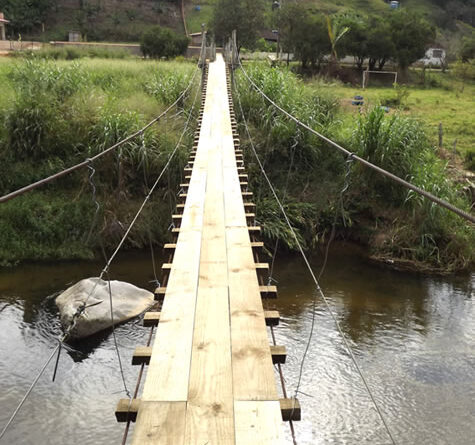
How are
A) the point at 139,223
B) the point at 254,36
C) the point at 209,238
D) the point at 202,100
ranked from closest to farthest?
the point at 209,238, the point at 139,223, the point at 202,100, the point at 254,36

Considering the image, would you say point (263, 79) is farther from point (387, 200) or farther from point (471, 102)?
point (471, 102)

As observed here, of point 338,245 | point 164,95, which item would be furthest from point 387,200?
point 164,95

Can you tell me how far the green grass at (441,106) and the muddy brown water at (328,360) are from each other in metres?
3.83

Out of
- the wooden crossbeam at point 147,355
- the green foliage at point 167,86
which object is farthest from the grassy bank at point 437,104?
the wooden crossbeam at point 147,355

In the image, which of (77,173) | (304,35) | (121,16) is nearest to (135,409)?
(77,173)

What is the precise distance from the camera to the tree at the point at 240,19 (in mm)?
21000

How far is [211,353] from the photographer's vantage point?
6.58 feet

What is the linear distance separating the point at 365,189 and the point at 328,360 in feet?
12.4

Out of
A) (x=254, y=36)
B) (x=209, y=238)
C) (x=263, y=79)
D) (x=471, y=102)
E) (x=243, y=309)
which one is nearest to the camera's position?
(x=243, y=309)

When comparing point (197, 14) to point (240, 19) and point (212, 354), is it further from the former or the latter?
point (212, 354)

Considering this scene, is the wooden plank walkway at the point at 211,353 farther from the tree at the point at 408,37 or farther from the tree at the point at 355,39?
the tree at the point at 408,37

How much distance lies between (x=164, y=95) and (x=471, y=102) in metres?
10.9

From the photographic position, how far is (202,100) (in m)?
8.92

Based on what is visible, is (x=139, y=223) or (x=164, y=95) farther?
(x=164, y=95)
